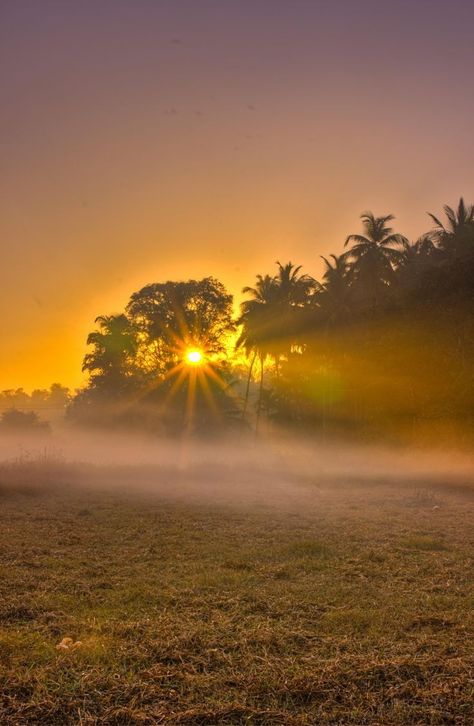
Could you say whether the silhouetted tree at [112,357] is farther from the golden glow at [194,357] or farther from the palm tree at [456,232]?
the palm tree at [456,232]

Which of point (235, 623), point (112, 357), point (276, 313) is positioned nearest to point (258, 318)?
point (276, 313)

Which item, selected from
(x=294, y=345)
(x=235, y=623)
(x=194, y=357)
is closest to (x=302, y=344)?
(x=294, y=345)

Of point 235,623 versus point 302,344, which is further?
point 302,344

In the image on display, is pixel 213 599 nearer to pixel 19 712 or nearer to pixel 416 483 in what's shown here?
pixel 19 712

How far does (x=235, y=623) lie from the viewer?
5.49 m

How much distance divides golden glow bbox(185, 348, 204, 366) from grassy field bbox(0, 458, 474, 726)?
35.7 m

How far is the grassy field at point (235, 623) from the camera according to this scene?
12.5 feet

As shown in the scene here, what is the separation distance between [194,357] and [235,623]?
42830 millimetres

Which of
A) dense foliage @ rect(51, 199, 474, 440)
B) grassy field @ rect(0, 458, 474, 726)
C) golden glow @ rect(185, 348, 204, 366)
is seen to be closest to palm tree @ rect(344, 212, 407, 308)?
dense foliage @ rect(51, 199, 474, 440)

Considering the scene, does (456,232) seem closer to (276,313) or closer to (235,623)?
(276,313)

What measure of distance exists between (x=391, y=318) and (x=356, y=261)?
374 inches

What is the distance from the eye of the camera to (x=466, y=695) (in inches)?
155

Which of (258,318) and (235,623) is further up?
(258,318)

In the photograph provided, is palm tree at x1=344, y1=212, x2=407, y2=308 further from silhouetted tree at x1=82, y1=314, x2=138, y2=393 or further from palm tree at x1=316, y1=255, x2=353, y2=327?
silhouetted tree at x1=82, y1=314, x2=138, y2=393
